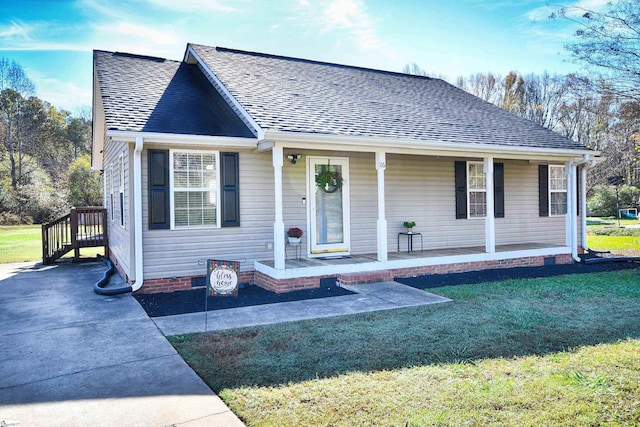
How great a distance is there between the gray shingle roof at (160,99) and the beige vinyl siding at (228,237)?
579mm

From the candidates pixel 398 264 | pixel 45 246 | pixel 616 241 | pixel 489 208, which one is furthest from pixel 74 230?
pixel 616 241

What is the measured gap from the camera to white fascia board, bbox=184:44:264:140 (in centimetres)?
720

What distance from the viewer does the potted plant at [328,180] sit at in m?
9.00

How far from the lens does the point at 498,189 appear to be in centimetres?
1098

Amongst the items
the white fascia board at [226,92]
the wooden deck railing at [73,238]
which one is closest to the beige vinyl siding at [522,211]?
the white fascia board at [226,92]

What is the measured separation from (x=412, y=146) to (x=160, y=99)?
502 cm

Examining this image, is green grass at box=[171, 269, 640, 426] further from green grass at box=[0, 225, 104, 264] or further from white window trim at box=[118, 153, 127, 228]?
green grass at box=[0, 225, 104, 264]

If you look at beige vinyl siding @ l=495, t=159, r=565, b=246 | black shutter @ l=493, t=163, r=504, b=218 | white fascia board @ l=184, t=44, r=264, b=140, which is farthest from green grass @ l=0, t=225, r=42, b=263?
A: beige vinyl siding @ l=495, t=159, r=565, b=246

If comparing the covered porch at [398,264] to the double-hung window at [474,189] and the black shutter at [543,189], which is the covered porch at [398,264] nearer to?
→ the double-hung window at [474,189]

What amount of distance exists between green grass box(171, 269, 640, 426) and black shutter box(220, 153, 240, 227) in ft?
10.4

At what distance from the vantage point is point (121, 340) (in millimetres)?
4934

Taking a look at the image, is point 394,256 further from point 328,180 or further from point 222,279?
point 222,279

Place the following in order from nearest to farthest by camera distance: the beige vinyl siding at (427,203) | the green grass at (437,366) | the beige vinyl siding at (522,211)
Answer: the green grass at (437,366), the beige vinyl siding at (427,203), the beige vinyl siding at (522,211)

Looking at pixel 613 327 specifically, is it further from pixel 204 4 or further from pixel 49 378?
pixel 204 4
